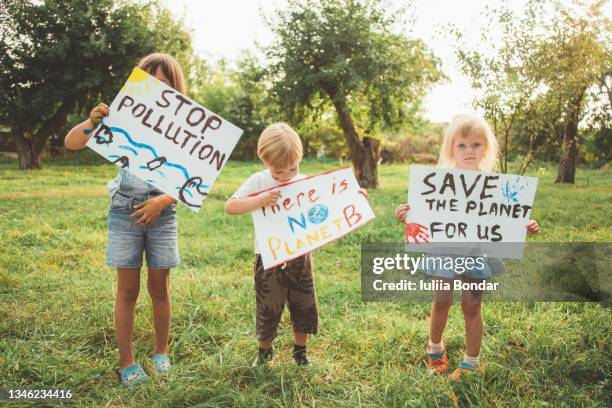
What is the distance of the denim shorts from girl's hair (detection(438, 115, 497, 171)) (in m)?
1.75

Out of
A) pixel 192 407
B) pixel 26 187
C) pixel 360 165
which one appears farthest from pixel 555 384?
A: pixel 360 165

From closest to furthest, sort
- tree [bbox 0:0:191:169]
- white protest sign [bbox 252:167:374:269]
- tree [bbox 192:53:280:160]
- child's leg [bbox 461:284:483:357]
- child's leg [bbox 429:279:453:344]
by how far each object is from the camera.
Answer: white protest sign [bbox 252:167:374:269] → child's leg [bbox 461:284:483:357] → child's leg [bbox 429:279:453:344] → tree [bbox 0:0:191:169] → tree [bbox 192:53:280:160]

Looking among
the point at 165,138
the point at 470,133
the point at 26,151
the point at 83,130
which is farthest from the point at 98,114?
the point at 26,151

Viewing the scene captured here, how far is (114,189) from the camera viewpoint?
2768 millimetres

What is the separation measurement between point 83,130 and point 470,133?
222 cm

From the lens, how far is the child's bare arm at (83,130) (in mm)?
2615

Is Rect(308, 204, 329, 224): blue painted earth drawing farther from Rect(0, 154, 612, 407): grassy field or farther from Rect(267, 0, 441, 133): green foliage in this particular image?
Rect(267, 0, 441, 133): green foliage

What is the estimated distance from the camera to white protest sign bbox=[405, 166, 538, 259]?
9.09 ft

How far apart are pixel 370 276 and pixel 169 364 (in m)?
2.76

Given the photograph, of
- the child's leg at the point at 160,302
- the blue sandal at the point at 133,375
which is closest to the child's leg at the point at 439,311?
the child's leg at the point at 160,302

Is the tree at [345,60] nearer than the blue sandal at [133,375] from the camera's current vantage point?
No

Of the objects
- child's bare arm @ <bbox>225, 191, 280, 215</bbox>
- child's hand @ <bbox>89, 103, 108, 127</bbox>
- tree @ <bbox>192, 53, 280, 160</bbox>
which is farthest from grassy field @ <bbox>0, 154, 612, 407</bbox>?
tree @ <bbox>192, 53, 280, 160</bbox>

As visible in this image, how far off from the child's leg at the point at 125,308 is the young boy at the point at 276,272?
0.71m
